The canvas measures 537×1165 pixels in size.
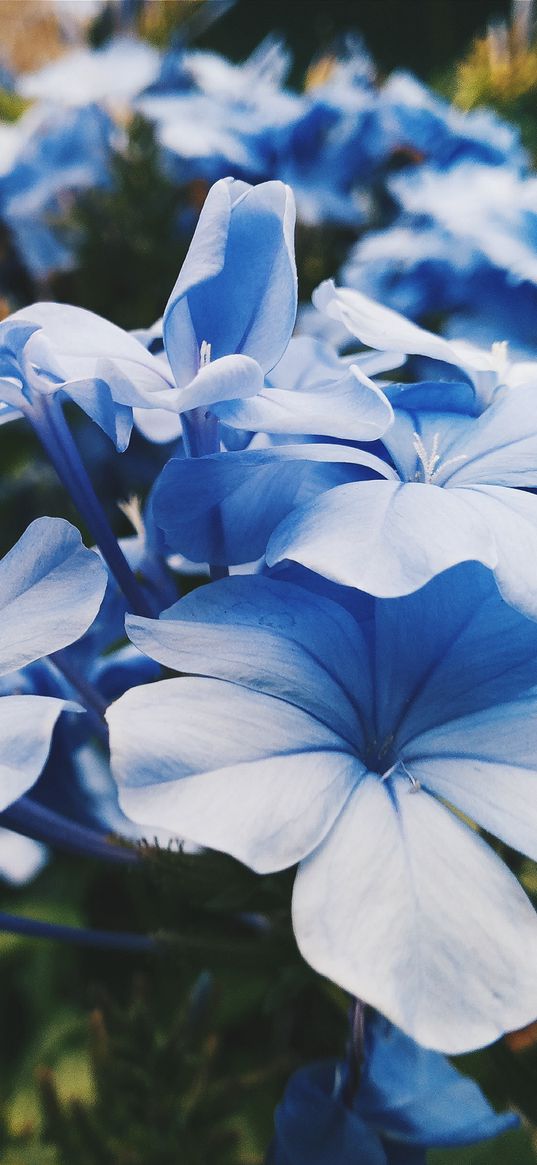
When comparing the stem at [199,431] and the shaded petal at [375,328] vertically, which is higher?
the shaded petal at [375,328]

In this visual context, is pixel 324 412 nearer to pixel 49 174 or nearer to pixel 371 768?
pixel 371 768

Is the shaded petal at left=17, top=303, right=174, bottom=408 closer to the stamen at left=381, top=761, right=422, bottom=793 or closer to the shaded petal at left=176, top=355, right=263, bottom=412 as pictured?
the shaded petal at left=176, top=355, right=263, bottom=412

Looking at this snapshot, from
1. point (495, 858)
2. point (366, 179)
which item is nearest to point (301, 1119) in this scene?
point (495, 858)

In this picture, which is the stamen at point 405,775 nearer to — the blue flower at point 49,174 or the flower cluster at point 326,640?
the flower cluster at point 326,640

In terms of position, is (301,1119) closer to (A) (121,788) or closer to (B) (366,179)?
(A) (121,788)

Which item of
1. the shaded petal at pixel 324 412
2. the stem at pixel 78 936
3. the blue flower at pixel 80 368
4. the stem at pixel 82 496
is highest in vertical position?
the shaded petal at pixel 324 412

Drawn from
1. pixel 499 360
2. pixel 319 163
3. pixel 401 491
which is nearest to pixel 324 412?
pixel 401 491

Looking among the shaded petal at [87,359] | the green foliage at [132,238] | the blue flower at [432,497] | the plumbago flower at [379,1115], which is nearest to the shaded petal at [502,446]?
the blue flower at [432,497]
